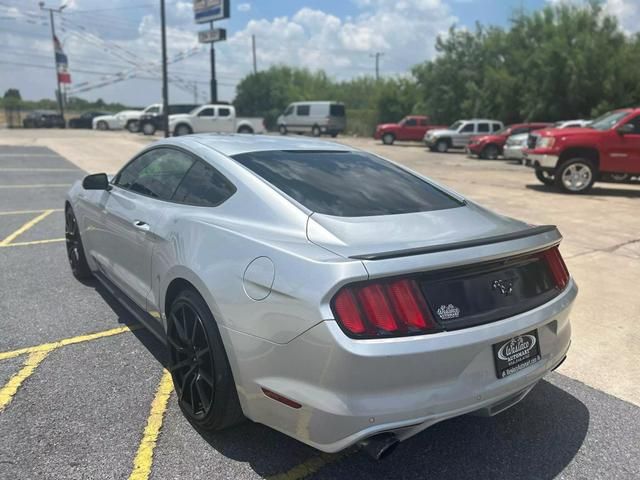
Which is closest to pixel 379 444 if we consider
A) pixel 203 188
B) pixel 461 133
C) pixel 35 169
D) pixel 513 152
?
pixel 203 188

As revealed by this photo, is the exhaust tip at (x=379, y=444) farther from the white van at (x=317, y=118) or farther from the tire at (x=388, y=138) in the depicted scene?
the white van at (x=317, y=118)

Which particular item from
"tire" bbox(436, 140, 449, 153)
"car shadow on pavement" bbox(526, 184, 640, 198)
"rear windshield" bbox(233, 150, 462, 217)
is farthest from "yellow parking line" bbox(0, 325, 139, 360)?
"tire" bbox(436, 140, 449, 153)

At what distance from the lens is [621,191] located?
42.1ft

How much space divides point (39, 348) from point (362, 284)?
104 inches

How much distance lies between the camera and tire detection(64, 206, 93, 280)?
492cm

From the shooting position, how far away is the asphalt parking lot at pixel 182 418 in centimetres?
250

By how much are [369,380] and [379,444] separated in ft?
0.89

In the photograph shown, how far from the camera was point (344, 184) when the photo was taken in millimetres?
3070

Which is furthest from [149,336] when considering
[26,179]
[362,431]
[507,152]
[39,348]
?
[507,152]

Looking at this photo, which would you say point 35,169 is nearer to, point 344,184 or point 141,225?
point 141,225

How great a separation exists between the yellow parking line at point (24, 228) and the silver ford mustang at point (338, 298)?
418 cm

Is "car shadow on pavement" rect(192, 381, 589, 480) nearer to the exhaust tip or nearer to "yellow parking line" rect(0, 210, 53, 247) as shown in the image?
the exhaust tip

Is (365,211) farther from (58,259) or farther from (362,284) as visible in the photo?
(58,259)

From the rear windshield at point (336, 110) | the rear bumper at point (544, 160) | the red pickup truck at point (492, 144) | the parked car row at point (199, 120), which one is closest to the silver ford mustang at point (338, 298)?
the rear bumper at point (544, 160)
